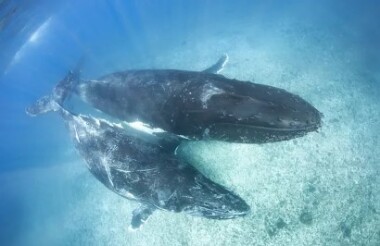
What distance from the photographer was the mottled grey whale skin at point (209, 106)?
5168 mm

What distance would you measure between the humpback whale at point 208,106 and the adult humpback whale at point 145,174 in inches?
30.0

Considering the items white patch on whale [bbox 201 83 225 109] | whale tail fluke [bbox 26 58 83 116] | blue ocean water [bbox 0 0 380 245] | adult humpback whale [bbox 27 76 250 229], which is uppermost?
white patch on whale [bbox 201 83 225 109]

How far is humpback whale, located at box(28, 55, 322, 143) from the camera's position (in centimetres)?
517

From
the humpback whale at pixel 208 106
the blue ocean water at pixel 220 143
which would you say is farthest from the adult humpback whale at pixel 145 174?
the blue ocean water at pixel 220 143

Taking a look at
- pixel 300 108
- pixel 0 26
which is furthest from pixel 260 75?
Answer: pixel 0 26

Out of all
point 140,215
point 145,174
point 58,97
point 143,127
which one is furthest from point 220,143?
point 58,97

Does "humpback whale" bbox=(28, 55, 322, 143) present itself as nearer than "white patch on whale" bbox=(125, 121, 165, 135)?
Yes

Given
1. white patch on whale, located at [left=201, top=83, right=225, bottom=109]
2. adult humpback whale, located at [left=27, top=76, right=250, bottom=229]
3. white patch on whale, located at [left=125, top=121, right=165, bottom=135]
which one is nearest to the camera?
white patch on whale, located at [left=201, top=83, right=225, bottom=109]

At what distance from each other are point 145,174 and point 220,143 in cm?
299

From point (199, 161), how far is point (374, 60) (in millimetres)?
9279

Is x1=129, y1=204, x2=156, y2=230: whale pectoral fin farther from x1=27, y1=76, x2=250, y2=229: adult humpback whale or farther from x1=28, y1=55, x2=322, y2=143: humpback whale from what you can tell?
x1=28, y1=55, x2=322, y2=143: humpback whale

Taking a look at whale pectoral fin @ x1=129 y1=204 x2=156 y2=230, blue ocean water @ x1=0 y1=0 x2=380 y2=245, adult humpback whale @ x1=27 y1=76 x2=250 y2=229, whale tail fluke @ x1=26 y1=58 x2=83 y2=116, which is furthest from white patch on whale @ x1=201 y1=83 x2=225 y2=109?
whale tail fluke @ x1=26 y1=58 x2=83 y2=116

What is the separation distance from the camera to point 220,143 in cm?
946

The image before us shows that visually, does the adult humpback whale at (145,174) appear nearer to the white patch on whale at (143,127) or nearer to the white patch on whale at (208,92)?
the white patch on whale at (143,127)
